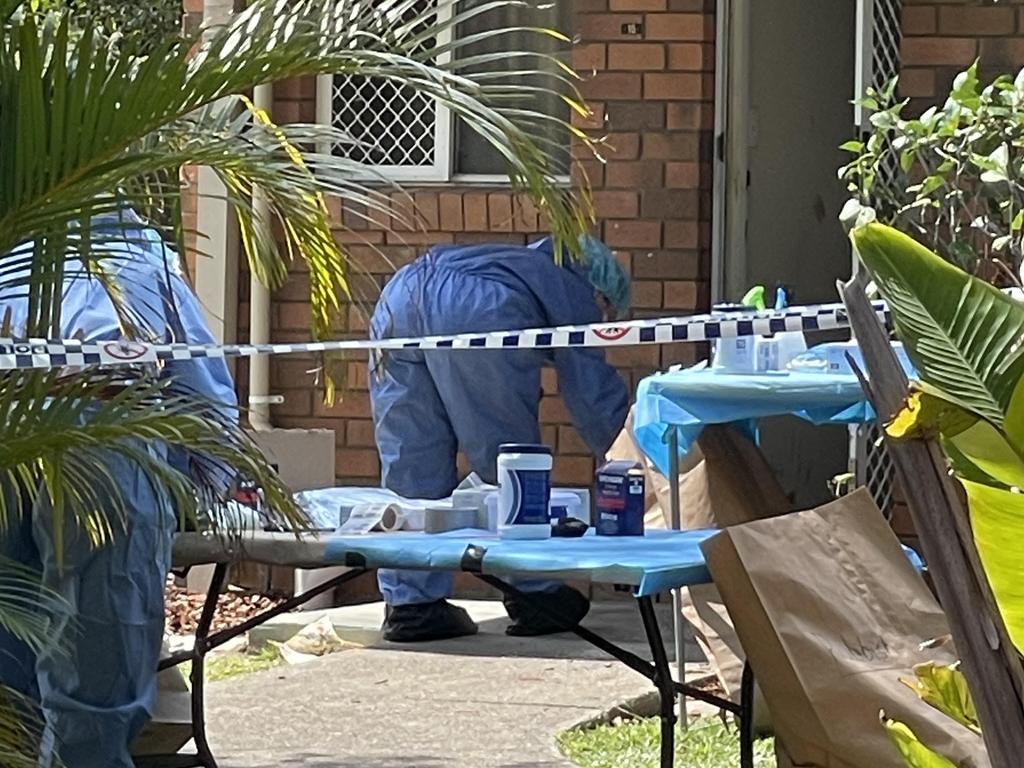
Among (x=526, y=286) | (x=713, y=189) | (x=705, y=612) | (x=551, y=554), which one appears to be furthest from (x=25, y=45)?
(x=713, y=189)

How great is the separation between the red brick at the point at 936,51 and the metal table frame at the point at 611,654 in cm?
341

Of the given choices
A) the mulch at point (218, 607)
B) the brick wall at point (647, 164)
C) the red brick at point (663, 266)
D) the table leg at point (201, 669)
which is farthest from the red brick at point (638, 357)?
the table leg at point (201, 669)

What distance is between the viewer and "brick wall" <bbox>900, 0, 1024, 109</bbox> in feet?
25.4

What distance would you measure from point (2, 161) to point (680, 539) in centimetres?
209

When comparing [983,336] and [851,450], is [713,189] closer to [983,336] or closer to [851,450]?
[851,450]

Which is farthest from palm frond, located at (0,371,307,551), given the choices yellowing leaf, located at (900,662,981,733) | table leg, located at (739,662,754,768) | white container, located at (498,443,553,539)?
yellowing leaf, located at (900,662,981,733)

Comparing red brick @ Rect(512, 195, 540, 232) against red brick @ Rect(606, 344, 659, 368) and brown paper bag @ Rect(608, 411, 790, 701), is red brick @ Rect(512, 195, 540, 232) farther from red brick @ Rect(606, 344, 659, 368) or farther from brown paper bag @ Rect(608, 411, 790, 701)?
brown paper bag @ Rect(608, 411, 790, 701)

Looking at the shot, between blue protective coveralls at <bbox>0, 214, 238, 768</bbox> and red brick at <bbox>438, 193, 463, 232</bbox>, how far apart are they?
3593 mm

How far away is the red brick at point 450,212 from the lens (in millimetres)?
8328

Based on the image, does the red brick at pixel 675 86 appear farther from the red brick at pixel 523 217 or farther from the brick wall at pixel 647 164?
the red brick at pixel 523 217

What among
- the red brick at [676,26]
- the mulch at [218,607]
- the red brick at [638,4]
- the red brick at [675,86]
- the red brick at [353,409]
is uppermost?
the red brick at [638,4]

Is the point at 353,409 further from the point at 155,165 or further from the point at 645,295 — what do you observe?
the point at 155,165

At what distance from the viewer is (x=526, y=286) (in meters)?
7.01

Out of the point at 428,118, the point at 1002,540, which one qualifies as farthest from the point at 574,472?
the point at 1002,540
